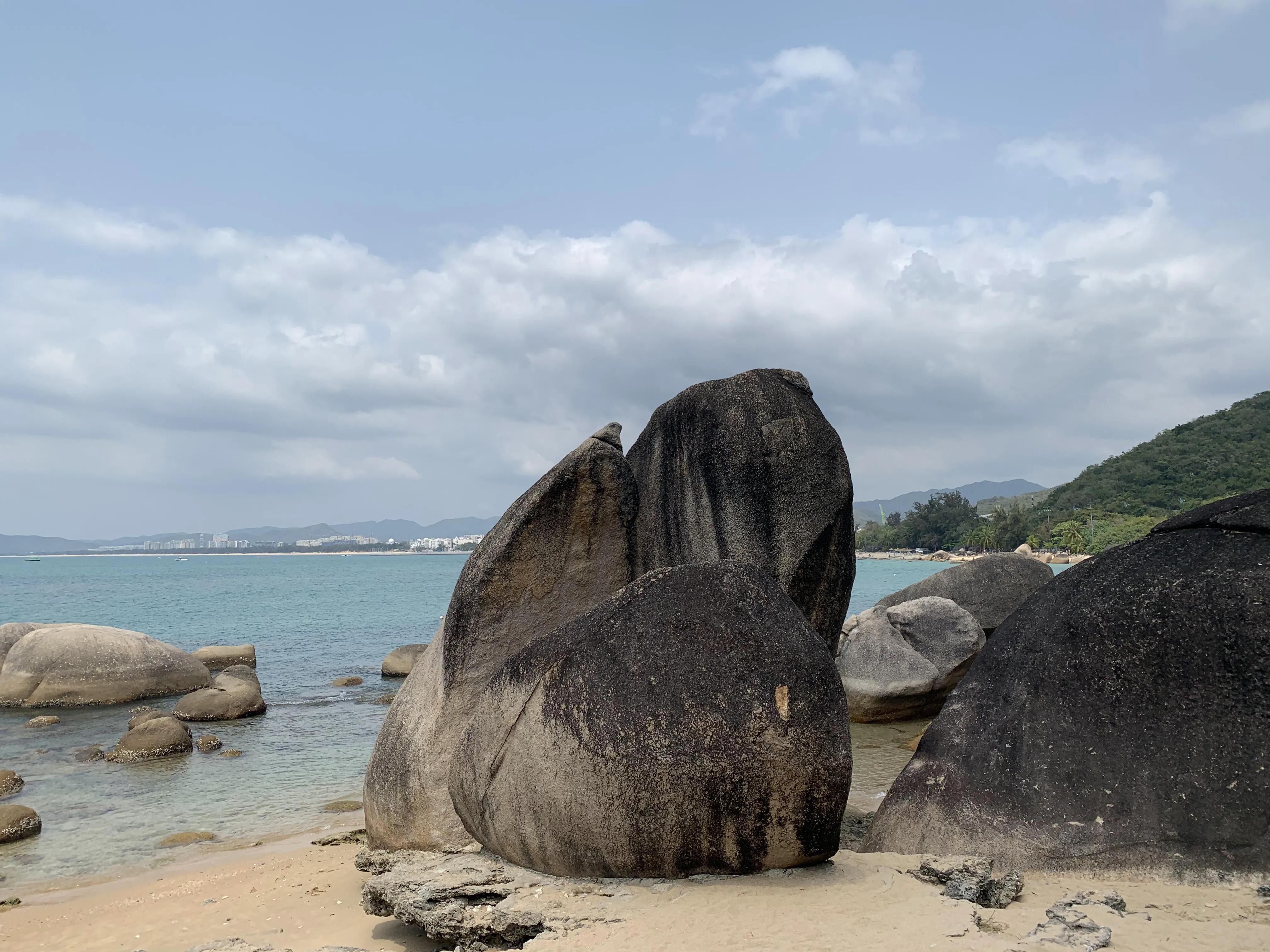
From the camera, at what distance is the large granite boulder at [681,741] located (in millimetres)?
5152

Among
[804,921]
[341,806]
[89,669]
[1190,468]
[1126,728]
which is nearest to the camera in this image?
[804,921]

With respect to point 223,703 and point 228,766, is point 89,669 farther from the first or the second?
point 228,766

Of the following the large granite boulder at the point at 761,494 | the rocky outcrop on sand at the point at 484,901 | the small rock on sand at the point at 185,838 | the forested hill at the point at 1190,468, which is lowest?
the small rock on sand at the point at 185,838

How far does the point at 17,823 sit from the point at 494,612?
22.9 feet

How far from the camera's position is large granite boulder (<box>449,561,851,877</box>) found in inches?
203

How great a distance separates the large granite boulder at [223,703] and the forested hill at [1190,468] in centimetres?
6132

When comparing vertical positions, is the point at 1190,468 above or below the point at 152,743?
above

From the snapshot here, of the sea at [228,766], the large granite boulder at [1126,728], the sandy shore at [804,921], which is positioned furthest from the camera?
the sea at [228,766]

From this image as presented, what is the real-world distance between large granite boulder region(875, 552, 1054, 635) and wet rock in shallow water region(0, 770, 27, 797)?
1375cm

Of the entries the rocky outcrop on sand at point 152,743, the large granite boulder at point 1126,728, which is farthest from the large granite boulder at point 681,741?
the rocky outcrop on sand at point 152,743

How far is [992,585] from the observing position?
17.1 m

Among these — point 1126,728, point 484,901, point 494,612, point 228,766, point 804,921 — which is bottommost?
point 228,766

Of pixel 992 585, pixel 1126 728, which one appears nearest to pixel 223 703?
pixel 992 585

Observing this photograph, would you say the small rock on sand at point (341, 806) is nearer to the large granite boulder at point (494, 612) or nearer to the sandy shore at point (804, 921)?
the sandy shore at point (804, 921)
